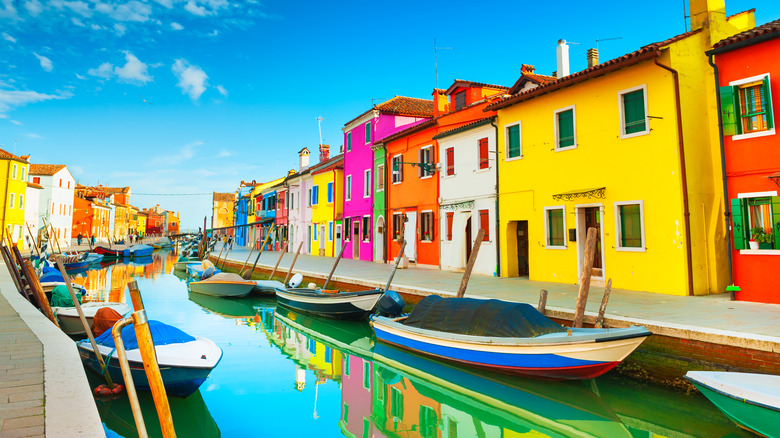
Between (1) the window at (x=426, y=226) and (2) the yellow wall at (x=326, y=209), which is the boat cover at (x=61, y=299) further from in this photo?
(2) the yellow wall at (x=326, y=209)

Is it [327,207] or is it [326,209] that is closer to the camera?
[327,207]

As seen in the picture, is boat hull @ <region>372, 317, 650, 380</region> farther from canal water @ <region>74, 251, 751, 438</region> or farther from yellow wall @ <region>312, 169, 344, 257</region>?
yellow wall @ <region>312, 169, 344, 257</region>

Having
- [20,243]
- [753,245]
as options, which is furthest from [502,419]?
[20,243]

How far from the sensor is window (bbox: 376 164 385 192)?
25.5 m

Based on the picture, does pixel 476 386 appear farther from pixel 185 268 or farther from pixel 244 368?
pixel 185 268

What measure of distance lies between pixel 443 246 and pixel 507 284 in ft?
19.2

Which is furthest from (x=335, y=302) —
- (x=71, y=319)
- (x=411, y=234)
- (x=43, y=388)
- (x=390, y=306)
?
(x=43, y=388)

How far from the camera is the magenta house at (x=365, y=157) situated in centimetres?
2641

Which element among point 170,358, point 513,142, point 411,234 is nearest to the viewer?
point 170,358

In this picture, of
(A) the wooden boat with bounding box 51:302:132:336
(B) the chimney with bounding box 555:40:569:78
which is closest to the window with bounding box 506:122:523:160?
(B) the chimney with bounding box 555:40:569:78

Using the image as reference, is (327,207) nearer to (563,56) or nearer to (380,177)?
(380,177)

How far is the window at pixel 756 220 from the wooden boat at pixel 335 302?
9110mm

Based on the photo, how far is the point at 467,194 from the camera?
61.6ft

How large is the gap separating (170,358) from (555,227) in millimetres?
11905
